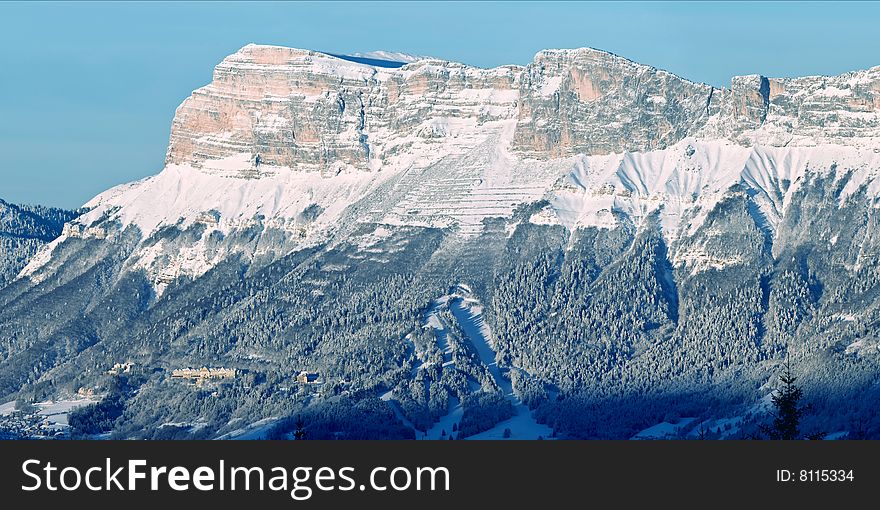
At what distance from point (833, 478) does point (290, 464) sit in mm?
32305

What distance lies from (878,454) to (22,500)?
5245cm

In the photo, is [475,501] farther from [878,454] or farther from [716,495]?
[878,454]

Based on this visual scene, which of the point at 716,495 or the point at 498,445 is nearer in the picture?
the point at 716,495

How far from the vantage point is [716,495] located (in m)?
175

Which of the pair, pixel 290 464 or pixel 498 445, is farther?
pixel 498 445

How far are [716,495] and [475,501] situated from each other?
14322mm

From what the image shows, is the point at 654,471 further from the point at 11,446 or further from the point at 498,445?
the point at 11,446

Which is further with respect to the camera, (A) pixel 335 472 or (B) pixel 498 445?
(B) pixel 498 445

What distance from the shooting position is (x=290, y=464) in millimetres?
173250

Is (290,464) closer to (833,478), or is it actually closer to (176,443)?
(176,443)

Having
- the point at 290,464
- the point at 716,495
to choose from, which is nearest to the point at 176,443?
the point at 290,464

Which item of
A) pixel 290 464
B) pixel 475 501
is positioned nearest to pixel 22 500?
A: pixel 290 464

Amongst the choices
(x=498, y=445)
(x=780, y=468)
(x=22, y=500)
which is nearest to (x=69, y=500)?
(x=22, y=500)

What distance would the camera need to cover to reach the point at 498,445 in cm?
18612
